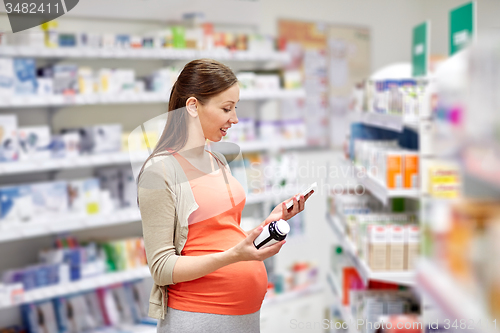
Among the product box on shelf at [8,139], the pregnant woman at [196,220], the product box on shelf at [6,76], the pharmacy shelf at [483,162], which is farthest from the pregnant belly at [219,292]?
the product box on shelf at [6,76]

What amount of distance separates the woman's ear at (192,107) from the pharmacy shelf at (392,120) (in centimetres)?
122

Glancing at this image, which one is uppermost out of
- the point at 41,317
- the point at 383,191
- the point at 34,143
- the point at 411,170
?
the point at 34,143

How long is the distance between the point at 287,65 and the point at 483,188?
378 centimetres

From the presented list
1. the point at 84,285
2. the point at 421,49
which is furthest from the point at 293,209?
the point at 84,285

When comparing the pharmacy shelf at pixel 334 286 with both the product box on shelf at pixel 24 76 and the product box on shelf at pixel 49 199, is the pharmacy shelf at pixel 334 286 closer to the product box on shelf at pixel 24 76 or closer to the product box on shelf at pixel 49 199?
the product box on shelf at pixel 49 199

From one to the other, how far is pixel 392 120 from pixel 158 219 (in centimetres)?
155

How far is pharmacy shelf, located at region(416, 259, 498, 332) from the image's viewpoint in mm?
805

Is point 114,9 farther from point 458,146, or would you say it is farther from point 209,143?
point 458,146

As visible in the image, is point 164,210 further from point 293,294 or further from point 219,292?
point 293,294

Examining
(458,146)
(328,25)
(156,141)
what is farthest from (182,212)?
(328,25)

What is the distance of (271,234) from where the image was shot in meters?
1.24

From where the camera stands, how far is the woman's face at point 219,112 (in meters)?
1.39

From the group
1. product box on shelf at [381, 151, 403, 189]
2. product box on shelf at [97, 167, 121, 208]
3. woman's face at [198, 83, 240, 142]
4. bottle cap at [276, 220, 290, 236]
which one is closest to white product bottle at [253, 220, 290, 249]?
bottle cap at [276, 220, 290, 236]

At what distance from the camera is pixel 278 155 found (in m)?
4.04
